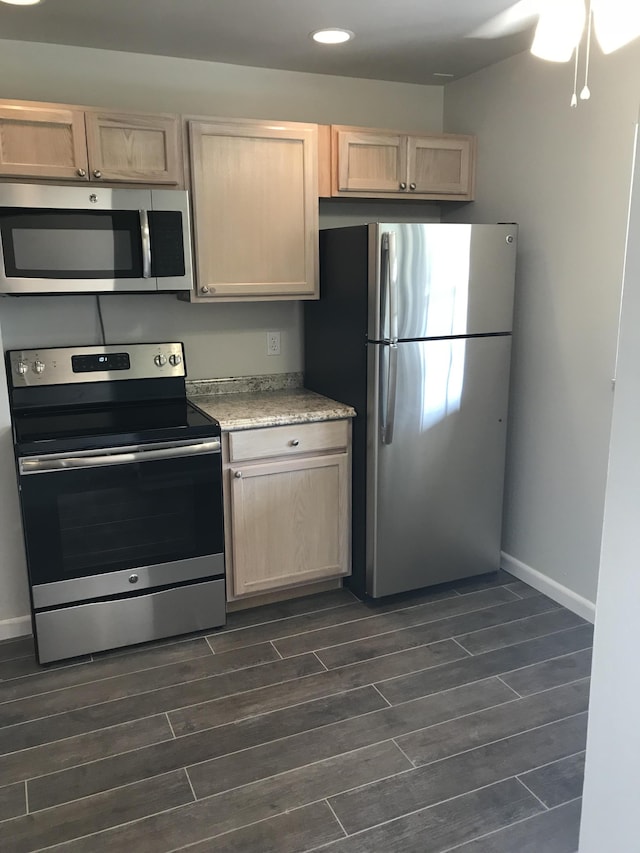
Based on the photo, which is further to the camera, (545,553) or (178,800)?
(545,553)

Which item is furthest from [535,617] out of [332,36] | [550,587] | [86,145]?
[86,145]

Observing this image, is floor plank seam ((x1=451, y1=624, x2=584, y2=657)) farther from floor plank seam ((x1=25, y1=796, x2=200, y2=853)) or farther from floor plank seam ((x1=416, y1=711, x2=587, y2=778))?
floor plank seam ((x1=25, y1=796, x2=200, y2=853))

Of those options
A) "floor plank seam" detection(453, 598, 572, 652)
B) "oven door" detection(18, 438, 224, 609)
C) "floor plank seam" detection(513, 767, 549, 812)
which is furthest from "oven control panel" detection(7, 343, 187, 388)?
"floor plank seam" detection(513, 767, 549, 812)

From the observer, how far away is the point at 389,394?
2820 millimetres

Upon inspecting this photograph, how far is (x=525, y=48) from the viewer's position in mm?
2912

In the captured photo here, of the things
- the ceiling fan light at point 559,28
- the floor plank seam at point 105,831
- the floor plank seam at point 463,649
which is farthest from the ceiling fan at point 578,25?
the floor plank seam at point 105,831

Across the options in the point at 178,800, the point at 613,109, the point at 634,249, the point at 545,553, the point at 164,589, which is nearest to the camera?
the point at 634,249

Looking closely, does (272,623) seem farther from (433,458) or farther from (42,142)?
(42,142)

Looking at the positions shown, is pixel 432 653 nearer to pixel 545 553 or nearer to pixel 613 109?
pixel 545 553

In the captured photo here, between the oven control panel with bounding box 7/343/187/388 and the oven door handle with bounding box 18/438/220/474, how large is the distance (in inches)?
21.9

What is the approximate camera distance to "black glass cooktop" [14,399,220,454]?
248cm

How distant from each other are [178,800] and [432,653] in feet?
3.66

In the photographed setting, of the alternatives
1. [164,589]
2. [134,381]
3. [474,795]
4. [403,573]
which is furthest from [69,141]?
[474,795]

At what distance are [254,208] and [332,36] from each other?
2.34 ft
